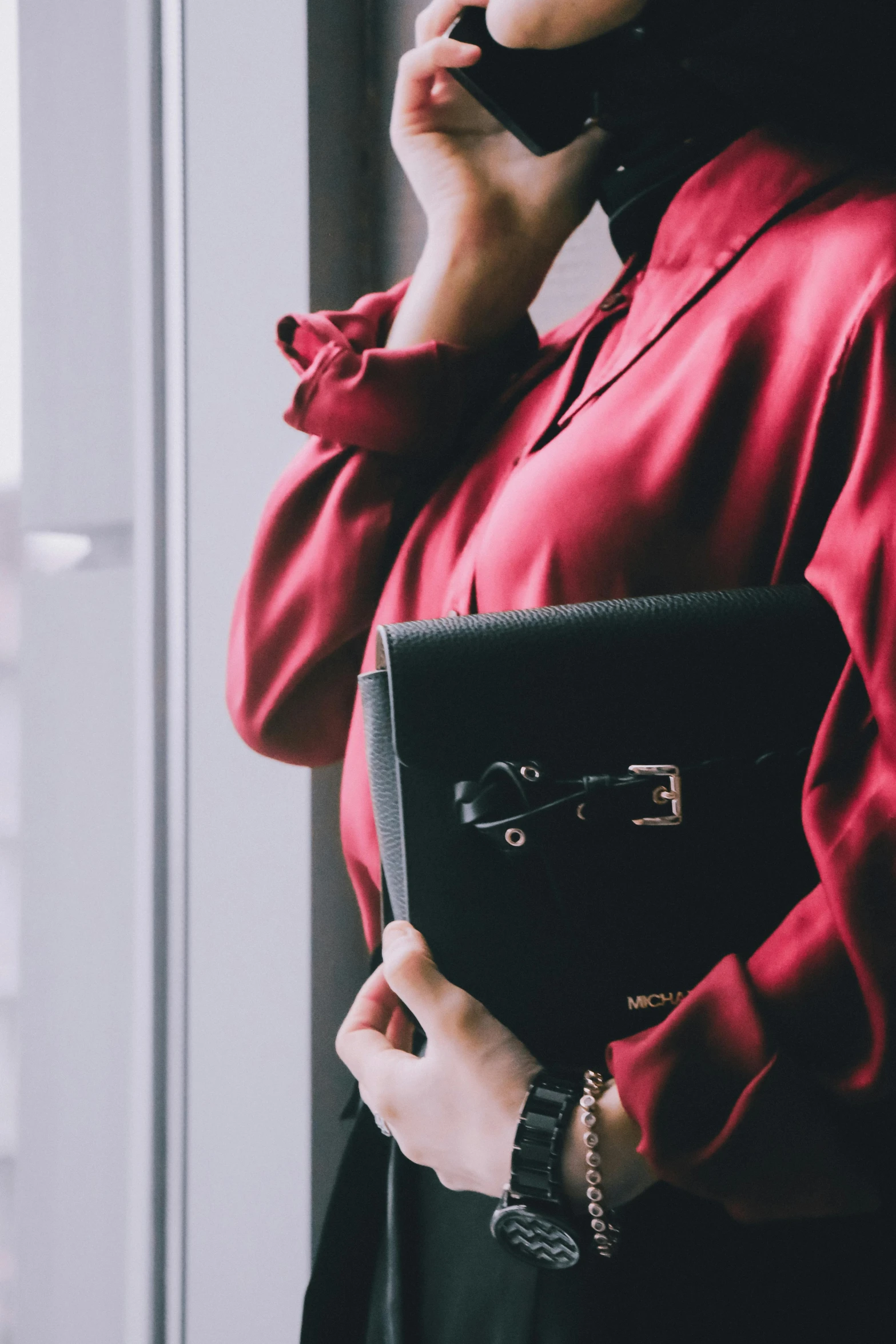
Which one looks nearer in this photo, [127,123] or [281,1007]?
[281,1007]

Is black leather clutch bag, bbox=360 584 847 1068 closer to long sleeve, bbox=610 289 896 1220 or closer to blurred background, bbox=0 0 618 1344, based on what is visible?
long sleeve, bbox=610 289 896 1220

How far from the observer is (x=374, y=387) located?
62 centimetres

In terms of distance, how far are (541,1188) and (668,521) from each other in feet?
1.03

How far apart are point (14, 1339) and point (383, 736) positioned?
3.47 ft

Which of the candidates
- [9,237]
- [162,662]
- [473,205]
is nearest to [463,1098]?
[473,205]

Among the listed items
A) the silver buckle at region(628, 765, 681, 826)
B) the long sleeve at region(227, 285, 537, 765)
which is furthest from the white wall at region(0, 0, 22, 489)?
the silver buckle at region(628, 765, 681, 826)

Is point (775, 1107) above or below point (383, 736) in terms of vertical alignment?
below

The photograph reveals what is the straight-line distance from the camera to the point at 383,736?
463mm

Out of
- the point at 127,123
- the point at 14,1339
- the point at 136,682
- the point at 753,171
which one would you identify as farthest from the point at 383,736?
the point at 14,1339

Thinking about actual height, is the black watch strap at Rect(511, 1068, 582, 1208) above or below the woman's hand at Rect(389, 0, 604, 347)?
below

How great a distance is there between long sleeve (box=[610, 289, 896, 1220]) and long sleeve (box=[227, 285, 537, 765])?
12.6 inches

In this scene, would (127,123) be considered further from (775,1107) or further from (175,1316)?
(175,1316)

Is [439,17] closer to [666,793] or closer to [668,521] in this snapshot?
[668,521]

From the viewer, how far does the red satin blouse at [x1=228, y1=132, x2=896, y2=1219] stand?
387mm
